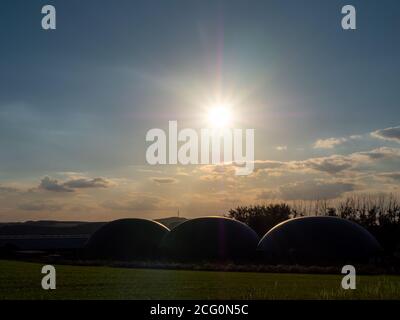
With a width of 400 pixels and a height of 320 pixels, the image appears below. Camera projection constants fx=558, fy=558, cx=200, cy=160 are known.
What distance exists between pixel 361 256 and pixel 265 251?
7793mm

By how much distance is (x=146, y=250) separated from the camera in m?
52.2

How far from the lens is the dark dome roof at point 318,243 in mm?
43312

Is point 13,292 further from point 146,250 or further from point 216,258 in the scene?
point 146,250

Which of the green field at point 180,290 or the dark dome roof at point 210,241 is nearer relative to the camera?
the green field at point 180,290

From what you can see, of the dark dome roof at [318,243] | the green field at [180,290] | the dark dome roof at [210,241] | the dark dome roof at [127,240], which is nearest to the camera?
the green field at [180,290]

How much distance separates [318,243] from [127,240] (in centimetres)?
1853

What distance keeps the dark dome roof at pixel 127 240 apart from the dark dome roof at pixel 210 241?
2.53 m

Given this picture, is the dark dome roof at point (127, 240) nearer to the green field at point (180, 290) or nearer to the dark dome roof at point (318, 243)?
the dark dome roof at point (318, 243)

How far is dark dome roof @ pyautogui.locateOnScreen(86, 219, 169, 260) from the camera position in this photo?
52.0m

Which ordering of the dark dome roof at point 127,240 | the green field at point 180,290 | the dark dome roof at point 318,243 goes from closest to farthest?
the green field at point 180,290 → the dark dome roof at point 318,243 → the dark dome roof at point 127,240

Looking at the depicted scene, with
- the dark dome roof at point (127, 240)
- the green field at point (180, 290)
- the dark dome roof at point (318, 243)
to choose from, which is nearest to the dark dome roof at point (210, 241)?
the dark dome roof at point (318, 243)

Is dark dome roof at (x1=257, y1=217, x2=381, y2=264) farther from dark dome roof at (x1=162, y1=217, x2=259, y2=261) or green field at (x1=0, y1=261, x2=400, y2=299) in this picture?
green field at (x1=0, y1=261, x2=400, y2=299)
